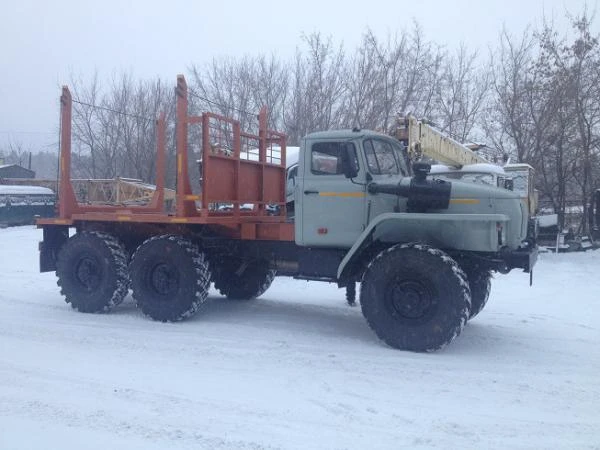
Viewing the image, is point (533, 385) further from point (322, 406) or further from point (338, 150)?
point (338, 150)

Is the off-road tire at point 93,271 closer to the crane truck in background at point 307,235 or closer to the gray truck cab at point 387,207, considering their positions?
the crane truck in background at point 307,235

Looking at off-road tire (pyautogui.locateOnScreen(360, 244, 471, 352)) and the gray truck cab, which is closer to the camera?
off-road tire (pyautogui.locateOnScreen(360, 244, 471, 352))

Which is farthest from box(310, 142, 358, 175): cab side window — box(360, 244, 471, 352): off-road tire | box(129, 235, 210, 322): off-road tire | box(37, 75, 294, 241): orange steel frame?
box(129, 235, 210, 322): off-road tire

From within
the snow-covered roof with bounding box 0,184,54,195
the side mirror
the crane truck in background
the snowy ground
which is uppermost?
the snow-covered roof with bounding box 0,184,54,195

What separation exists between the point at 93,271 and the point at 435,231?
18.1 feet

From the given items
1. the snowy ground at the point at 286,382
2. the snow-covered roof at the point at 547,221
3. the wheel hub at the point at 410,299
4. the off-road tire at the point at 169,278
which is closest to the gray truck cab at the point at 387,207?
the wheel hub at the point at 410,299

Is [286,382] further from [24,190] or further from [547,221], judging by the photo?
[24,190]

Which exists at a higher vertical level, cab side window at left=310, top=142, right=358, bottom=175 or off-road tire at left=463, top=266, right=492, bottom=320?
cab side window at left=310, top=142, right=358, bottom=175

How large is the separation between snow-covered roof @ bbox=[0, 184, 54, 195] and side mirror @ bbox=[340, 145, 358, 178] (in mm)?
24796

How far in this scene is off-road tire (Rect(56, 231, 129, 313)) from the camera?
9.62m

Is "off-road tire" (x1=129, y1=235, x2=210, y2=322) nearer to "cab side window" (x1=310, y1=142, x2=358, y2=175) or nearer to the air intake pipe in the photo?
"cab side window" (x1=310, y1=142, x2=358, y2=175)

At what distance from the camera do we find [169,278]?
911 cm

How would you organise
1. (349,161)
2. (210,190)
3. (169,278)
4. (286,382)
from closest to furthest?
(286,382) < (349,161) < (210,190) < (169,278)

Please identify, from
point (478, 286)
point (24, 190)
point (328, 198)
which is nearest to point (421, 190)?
point (328, 198)
